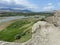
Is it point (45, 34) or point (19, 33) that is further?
point (19, 33)

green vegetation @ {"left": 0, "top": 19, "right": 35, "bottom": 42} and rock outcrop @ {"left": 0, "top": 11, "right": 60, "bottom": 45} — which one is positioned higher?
rock outcrop @ {"left": 0, "top": 11, "right": 60, "bottom": 45}

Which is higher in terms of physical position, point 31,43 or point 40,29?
point 40,29

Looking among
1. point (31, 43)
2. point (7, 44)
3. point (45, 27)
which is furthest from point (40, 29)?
point (7, 44)

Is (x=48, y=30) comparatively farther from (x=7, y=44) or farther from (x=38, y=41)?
(x=7, y=44)

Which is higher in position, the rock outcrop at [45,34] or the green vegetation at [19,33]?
the rock outcrop at [45,34]

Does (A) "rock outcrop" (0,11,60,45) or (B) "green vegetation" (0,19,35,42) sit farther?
(B) "green vegetation" (0,19,35,42)

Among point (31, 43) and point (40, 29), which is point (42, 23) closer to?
point (40, 29)

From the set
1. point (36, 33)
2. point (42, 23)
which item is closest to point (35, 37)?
point (36, 33)

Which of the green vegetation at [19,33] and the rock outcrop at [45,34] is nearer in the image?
the rock outcrop at [45,34]

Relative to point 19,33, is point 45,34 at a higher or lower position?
higher

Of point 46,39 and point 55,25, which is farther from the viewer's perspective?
point 55,25
